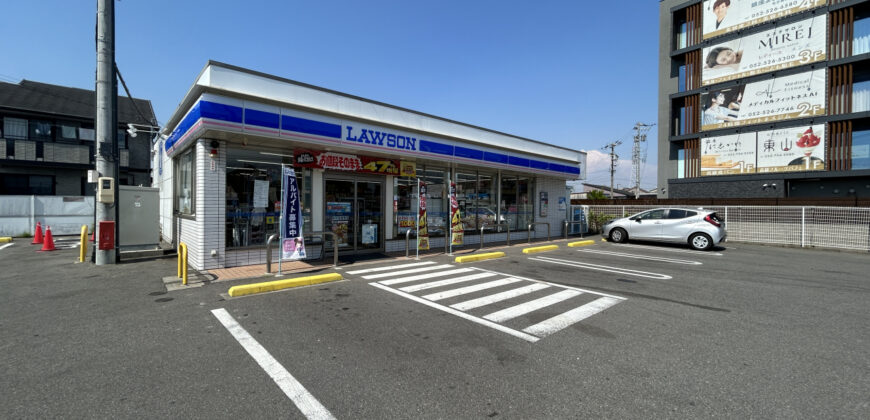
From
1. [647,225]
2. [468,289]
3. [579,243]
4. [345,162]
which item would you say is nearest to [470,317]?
[468,289]

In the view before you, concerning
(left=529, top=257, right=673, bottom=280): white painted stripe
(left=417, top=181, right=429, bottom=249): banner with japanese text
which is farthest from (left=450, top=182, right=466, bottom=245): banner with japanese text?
(left=529, top=257, right=673, bottom=280): white painted stripe

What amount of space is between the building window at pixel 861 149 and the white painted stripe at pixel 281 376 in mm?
29133

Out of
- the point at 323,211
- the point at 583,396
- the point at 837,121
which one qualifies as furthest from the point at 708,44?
the point at 583,396

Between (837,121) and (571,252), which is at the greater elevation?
(837,121)

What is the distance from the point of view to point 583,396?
2758mm

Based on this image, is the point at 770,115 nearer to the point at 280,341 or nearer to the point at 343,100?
the point at 343,100

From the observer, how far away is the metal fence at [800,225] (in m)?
12.3

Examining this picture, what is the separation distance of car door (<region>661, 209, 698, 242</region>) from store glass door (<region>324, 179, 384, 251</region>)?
35.2ft

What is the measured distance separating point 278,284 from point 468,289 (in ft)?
11.4

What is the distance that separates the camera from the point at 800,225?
13.4 metres

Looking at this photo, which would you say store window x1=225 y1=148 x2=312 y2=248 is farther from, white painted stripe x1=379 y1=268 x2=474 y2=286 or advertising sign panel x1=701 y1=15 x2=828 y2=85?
advertising sign panel x1=701 y1=15 x2=828 y2=85

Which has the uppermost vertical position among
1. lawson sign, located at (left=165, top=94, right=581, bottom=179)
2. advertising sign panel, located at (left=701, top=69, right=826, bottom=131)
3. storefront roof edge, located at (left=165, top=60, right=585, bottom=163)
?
advertising sign panel, located at (left=701, top=69, right=826, bottom=131)

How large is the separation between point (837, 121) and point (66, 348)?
3135 cm

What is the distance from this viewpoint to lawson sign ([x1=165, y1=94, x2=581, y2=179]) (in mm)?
6594
